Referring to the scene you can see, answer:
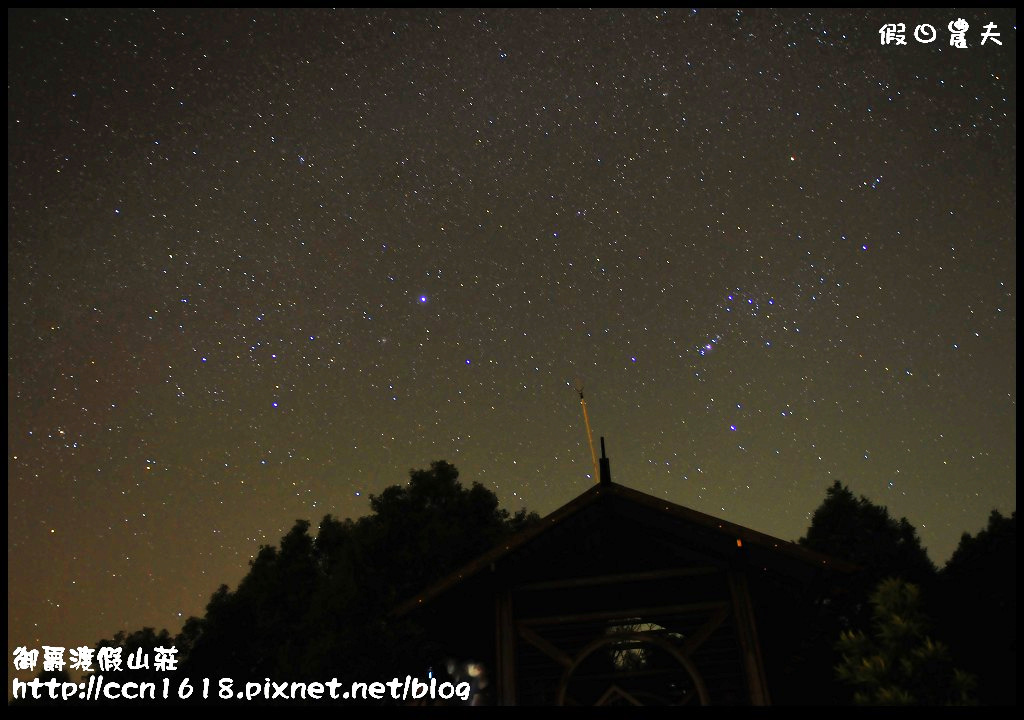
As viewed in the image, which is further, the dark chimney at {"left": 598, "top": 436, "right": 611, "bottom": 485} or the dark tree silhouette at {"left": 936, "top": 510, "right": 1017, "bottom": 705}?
the dark tree silhouette at {"left": 936, "top": 510, "right": 1017, "bottom": 705}

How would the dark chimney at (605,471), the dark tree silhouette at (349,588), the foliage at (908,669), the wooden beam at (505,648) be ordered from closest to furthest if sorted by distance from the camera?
the foliage at (908,669) < the wooden beam at (505,648) < the dark chimney at (605,471) < the dark tree silhouette at (349,588)

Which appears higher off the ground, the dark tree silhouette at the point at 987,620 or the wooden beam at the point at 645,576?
the wooden beam at the point at 645,576

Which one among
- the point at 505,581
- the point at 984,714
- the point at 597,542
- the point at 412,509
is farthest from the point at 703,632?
the point at 412,509

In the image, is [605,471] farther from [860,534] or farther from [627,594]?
[860,534]

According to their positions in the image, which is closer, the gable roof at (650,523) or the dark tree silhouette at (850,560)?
the gable roof at (650,523)

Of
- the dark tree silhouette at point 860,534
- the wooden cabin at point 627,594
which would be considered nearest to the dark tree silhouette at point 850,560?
the dark tree silhouette at point 860,534

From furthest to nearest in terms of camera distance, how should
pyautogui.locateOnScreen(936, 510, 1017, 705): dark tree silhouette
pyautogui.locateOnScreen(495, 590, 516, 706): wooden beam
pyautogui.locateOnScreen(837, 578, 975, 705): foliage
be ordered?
pyautogui.locateOnScreen(936, 510, 1017, 705): dark tree silhouette
pyautogui.locateOnScreen(495, 590, 516, 706): wooden beam
pyautogui.locateOnScreen(837, 578, 975, 705): foliage

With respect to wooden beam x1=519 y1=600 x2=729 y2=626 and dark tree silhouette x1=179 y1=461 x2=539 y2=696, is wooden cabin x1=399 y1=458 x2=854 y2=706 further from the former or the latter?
dark tree silhouette x1=179 y1=461 x2=539 y2=696

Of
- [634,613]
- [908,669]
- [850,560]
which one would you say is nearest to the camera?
[908,669]

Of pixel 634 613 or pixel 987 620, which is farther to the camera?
pixel 987 620

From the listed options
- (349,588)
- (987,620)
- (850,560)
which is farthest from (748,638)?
(349,588)

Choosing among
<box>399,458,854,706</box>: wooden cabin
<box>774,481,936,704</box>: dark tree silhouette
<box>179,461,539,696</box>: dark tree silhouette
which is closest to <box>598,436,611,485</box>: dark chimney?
<box>399,458,854,706</box>: wooden cabin

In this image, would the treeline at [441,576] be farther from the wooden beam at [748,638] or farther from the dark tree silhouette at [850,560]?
the wooden beam at [748,638]

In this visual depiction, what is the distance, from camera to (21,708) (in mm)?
5293
